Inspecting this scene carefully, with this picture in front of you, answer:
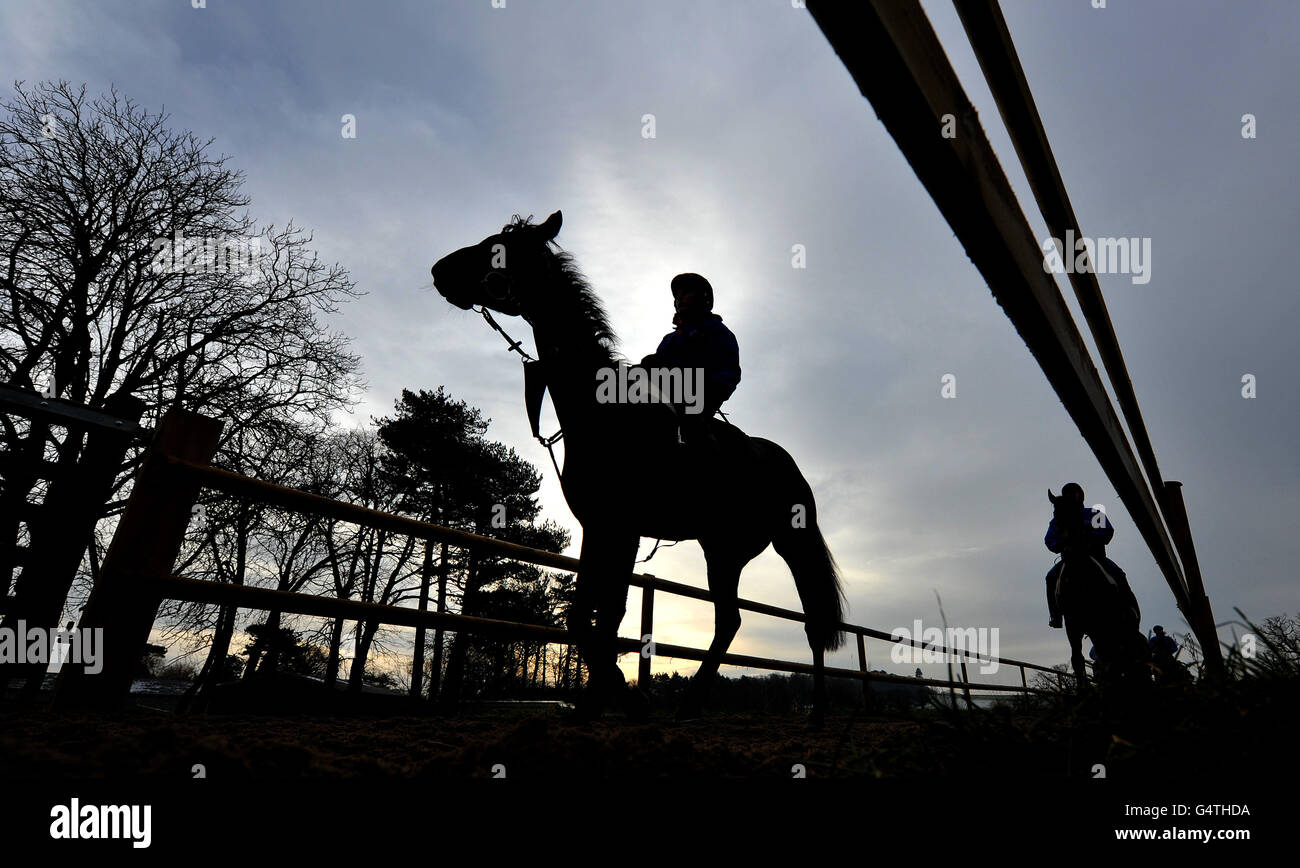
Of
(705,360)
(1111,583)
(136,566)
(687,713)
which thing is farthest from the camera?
(1111,583)

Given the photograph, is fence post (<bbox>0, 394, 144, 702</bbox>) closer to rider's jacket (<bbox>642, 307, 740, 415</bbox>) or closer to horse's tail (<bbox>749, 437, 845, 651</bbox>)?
rider's jacket (<bbox>642, 307, 740, 415</bbox>)

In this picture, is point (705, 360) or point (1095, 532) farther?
point (1095, 532)

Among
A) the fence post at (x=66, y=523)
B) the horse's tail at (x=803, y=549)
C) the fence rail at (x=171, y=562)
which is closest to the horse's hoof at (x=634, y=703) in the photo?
the fence rail at (x=171, y=562)

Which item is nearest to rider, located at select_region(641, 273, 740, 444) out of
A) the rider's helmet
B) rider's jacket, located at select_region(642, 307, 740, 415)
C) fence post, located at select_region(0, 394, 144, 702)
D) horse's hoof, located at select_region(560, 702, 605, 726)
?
rider's jacket, located at select_region(642, 307, 740, 415)

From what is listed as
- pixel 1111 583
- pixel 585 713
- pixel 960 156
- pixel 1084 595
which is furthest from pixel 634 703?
pixel 1111 583

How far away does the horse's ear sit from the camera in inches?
161

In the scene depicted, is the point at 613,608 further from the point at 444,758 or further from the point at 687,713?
the point at 444,758

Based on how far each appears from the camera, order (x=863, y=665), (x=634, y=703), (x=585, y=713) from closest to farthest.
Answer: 1. (x=585, y=713)
2. (x=634, y=703)
3. (x=863, y=665)

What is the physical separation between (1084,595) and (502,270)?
18.5 ft

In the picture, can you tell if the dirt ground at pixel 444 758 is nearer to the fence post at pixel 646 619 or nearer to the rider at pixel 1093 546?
the fence post at pixel 646 619

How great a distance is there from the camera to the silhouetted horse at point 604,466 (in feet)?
11.6

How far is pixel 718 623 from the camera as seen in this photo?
4.79 meters

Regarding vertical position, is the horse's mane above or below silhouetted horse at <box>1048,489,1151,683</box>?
above
